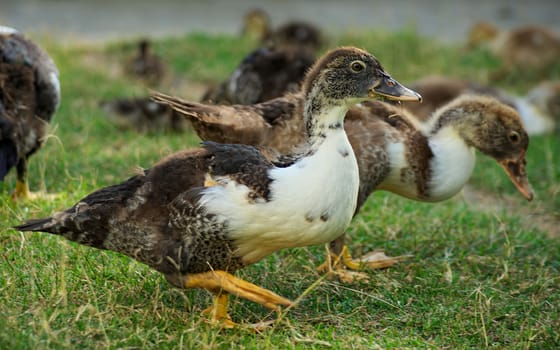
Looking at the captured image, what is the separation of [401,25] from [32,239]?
8.58 metres

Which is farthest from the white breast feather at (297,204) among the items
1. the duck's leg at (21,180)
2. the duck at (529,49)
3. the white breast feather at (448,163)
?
the duck at (529,49)

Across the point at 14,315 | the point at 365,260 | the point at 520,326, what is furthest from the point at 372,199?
the point at 14,315

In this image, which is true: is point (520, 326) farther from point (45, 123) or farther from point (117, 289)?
point (45, 123)

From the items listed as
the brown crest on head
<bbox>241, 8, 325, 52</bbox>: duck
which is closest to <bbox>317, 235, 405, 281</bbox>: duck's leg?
the brown crest on head

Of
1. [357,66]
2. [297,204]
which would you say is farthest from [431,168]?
[297,204]

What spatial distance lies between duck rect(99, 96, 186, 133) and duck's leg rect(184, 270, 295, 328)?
3.84 meters

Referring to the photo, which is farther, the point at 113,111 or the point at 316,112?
the point at 113,111

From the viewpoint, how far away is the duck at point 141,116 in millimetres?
7613

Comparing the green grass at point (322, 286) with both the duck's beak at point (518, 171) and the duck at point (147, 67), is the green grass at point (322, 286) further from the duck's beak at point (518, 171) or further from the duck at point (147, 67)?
the duck at point (147, 67)

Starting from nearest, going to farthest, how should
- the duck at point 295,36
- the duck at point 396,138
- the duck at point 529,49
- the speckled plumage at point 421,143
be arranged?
the duck at point 396,138
the speckled plumage at point 421,143
the duck at point 529,49
the duck at point 295,36

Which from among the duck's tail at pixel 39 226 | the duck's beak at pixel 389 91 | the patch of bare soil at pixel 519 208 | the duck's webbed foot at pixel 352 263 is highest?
the duck's beak at pixel 389 91

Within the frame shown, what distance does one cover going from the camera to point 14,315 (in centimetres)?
362

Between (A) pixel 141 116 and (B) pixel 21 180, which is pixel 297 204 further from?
(A) pixel 141 116

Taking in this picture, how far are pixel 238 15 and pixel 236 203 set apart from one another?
9427mm
